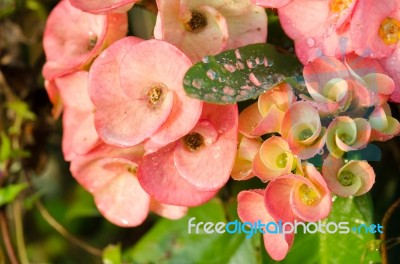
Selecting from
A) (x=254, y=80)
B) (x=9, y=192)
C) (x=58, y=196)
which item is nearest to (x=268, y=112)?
(x=254, y=80)

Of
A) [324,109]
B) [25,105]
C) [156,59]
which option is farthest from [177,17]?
[25,105]

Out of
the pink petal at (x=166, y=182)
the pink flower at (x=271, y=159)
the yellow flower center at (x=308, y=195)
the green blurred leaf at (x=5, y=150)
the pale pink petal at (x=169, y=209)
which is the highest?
the pink flower at (x=271, y=159)

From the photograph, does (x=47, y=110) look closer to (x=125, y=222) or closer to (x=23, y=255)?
Result: (x=23, y=255)


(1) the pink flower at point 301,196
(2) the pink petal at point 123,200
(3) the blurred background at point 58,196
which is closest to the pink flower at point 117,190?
(2) the pink petal at point 123,200

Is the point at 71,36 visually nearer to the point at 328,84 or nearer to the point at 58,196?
the point at 328,84

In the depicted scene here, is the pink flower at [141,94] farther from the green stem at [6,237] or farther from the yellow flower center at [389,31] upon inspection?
the green stem at [6,237]

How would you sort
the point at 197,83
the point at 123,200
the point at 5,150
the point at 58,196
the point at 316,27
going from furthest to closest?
the point at 58,196 → the point at 5,150 → the point at 123,200 → the point at 316,27 → the point at 197,83
